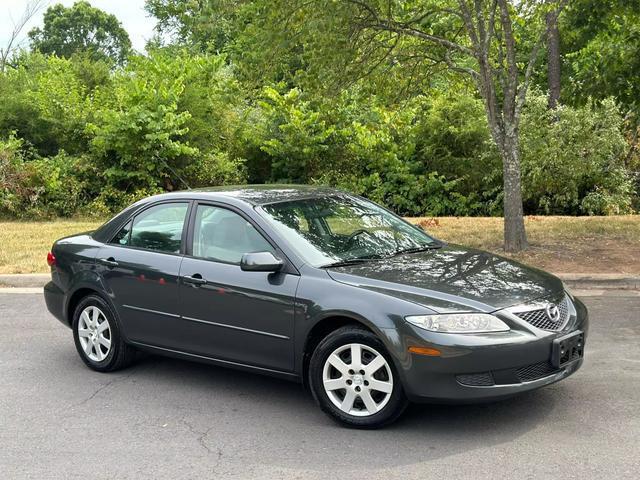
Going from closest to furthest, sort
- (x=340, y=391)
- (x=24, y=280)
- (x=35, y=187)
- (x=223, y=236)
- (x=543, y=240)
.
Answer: (x=340, y=391)
(x=223, y=236)
(x=24, y=280)
(x=543, y=240)
(x=35, y=187)

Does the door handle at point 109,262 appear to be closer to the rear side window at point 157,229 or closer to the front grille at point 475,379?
the rear side window at point 157,229

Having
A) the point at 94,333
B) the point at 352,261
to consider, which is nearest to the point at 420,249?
the point at 352,261

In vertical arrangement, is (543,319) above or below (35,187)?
below

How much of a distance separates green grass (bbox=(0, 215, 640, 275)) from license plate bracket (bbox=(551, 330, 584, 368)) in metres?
4.96

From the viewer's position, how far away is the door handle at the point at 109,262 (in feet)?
20.4

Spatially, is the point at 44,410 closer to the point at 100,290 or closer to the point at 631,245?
the point at 100,290

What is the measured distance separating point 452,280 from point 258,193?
1.79 meters

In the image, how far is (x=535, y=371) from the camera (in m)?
4.77

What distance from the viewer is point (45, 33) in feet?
257

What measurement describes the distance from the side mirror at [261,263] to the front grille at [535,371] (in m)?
1.67

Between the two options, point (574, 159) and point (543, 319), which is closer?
point (543, 319)

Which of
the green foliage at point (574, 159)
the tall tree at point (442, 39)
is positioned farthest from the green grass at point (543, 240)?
the green foliage at point (574, 159)

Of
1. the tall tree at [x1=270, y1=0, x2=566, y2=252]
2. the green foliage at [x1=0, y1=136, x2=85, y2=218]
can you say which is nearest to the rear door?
the tall tree at [x1=270, y1=0, x2=566, y2=252]

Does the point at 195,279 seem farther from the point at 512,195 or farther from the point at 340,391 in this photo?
the point at 512,195
